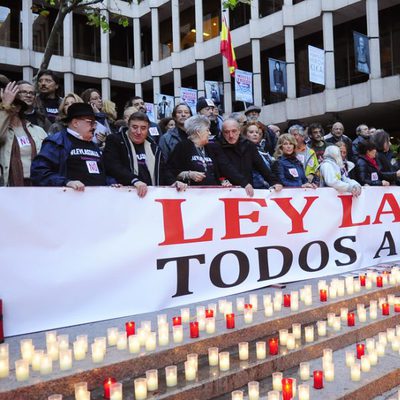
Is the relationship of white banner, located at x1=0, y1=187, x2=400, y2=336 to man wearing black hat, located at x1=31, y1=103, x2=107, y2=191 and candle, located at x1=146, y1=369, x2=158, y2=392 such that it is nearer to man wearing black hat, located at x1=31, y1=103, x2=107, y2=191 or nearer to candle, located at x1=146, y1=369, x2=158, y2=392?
man wearing black hat, located at x1=31, y1=103, x2=107, y2=191

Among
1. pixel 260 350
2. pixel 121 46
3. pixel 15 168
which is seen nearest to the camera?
pixel 260 350

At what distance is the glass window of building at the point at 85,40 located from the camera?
27.6 metres

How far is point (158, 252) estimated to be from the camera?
434 centimetres

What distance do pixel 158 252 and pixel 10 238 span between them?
4.33 feet

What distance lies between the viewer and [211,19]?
2680 centimetres

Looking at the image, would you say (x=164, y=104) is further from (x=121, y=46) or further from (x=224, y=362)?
(x=224, y=362)

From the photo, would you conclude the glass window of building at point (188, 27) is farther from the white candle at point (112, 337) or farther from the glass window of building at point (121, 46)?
the white candle at point (112, 337)

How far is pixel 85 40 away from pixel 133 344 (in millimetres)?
27712

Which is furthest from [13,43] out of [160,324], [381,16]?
[160,324]

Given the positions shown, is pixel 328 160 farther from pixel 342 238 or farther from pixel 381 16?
pixel 381 16

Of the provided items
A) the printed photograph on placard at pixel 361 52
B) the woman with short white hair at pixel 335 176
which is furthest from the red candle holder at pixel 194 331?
the printed photograph on placard at pixel 361 52

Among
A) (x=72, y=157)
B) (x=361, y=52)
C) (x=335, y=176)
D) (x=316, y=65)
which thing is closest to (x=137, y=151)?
(x=72, y=157)

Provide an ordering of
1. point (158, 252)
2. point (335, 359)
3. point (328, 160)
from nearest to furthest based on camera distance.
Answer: point (335, 359) → point (158, 252) → point (328, 160)

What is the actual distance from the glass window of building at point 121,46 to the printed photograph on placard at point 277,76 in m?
12.0
